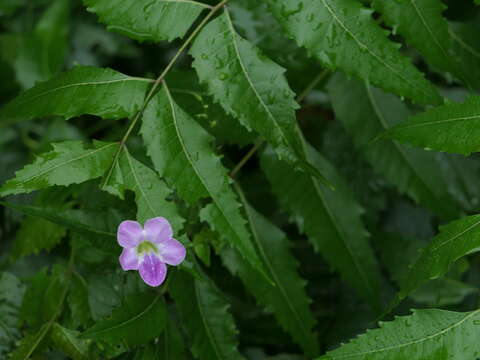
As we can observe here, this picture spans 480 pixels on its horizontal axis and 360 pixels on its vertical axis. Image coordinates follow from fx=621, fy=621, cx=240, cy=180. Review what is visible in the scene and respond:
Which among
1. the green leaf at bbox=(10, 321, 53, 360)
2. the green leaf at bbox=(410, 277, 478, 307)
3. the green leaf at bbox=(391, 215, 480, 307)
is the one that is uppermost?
the green leaf at bbox=(10, 321, 53, 360)

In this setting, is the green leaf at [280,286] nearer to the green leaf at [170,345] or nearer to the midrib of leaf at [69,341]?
the green leaf at [170,345]

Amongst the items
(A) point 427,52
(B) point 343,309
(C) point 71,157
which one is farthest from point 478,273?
(C) point 71,157

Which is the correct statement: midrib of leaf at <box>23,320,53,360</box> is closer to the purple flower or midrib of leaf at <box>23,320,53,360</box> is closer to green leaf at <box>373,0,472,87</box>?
the purple flower

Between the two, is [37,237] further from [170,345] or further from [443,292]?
[443,292]

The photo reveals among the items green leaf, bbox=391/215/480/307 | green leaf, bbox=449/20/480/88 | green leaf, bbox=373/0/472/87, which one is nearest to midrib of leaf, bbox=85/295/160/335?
green leaf, bbox=391/215/480/307

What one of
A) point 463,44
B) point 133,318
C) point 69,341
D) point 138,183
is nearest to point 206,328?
point 133,318

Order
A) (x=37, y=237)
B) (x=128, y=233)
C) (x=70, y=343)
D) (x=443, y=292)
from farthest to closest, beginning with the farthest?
(x=443, y=292), (x=37, y=237), (x=70, y=343), (x=128, y=233)
